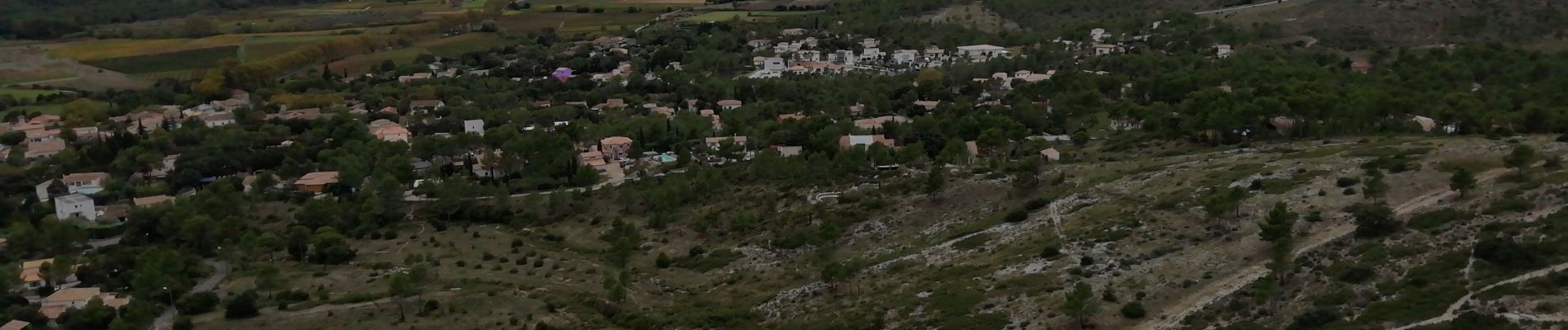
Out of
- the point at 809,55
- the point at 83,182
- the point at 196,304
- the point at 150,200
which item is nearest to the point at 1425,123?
the point at 196,304

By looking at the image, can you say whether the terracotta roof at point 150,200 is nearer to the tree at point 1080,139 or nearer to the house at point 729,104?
the house at point 729,104

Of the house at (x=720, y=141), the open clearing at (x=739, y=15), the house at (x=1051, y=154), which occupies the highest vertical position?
the house at (x=1051, y=154)

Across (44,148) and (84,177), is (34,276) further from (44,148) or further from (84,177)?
(44,148)

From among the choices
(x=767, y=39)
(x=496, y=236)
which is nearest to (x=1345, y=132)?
(x=496, y=236)

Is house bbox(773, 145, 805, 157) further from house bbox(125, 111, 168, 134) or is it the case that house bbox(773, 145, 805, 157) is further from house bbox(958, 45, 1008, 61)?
house bbox(125, 111, 168, 134)

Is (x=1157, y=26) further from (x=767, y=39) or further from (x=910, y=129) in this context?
(x=910, y=129)

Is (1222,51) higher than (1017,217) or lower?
lower

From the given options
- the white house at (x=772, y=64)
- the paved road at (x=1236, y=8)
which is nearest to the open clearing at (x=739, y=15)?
the white house at (x=772, y=64)
